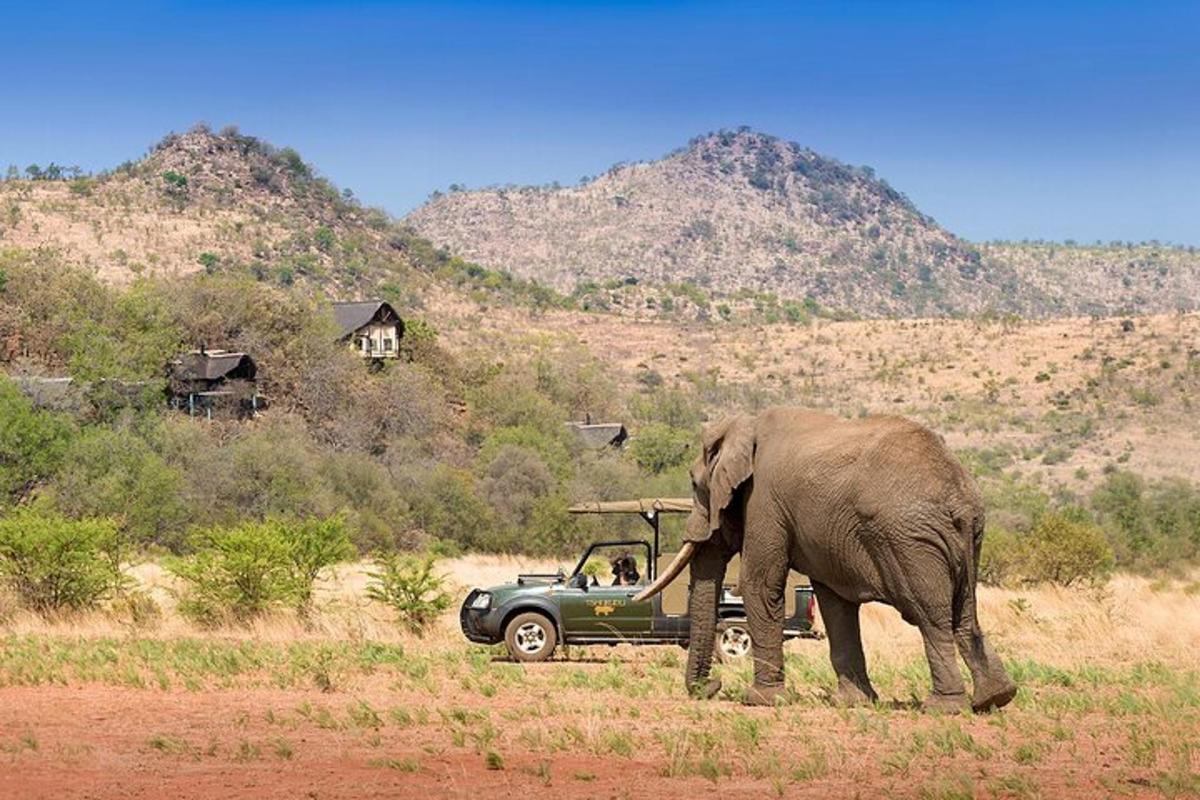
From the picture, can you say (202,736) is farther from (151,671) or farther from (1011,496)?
(1011,496)

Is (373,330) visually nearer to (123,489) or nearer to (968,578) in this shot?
(123,489)

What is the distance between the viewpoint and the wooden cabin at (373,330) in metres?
62.0

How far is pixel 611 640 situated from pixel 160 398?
32.1m

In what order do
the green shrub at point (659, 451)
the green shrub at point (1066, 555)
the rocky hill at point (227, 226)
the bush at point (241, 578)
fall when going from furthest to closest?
the rocky hill at point (227, 226) → the green shrub at point (659, 451) → the green shrub at point (1066, 555) → the bush at point (241, 578)

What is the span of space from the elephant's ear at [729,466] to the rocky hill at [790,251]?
144m

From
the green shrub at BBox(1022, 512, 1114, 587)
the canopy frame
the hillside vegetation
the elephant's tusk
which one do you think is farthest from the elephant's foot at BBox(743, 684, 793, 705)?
the green shrub at BBox(1022, 512, 1114, 587)

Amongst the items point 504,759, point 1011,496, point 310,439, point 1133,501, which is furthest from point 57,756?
point 1011,496

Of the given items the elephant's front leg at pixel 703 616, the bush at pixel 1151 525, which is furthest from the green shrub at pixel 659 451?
the elephant's front leg at pixel 703 616

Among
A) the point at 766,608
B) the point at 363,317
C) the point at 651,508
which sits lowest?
the point at 766,608

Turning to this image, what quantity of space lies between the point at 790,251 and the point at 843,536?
16127cm

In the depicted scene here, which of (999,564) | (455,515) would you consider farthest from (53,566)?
(455,515)

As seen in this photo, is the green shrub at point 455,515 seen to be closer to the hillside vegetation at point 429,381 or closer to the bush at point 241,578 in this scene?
the hillside vegetation at point 429,381

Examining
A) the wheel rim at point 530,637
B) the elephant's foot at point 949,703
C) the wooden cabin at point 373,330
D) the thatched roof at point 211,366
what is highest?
the wooden cabin at point 373,330

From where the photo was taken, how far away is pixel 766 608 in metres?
15.2
